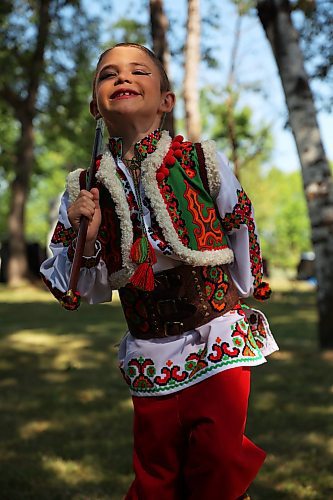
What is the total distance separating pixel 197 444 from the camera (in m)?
2.58

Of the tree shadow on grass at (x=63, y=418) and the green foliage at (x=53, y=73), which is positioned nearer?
the tree shadow on grass at (x=63, y=418)

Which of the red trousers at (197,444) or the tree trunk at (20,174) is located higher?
the tree trunk at (20,174)

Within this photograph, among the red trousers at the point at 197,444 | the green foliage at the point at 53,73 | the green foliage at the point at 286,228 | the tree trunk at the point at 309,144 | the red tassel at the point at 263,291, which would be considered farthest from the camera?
the green foliage at the point at 286,228

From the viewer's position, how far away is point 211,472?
2568 mm

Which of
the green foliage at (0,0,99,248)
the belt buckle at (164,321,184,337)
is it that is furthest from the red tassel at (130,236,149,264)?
the green foliage at (0,0,99,248)

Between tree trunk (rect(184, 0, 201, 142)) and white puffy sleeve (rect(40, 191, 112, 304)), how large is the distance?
1036 cm

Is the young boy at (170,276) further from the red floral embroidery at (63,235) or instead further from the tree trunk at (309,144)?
the tree trunk at (309,144)

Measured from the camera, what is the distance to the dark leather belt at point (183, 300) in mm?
2705

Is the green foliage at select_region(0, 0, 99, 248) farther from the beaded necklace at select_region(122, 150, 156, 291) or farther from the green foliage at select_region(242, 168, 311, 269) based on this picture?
the green foliage at select_region(242, 168, 311, 269)

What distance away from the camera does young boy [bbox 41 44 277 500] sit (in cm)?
262

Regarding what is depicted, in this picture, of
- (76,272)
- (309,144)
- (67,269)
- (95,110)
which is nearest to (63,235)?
(67,269)

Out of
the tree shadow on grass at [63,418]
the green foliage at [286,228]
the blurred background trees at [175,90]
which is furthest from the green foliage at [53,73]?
Answer: the green foliage at [286,228]

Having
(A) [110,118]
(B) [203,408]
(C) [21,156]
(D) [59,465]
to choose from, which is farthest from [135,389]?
(C) [21,156]

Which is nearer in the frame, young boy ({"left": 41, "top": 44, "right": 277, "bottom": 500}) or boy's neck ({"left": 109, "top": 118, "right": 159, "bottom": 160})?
young boy ({"left": 41, "top": 44, "right": 277, "bottom": 500})
